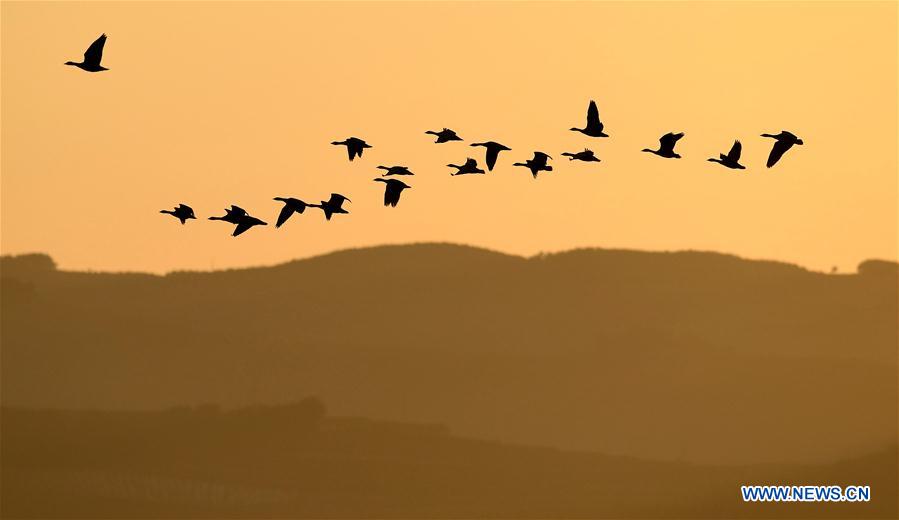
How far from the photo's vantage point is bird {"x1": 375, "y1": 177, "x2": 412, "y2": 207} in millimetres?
67938

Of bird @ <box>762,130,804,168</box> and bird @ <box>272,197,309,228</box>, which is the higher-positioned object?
bird @ <box>762,130,804,168</box>

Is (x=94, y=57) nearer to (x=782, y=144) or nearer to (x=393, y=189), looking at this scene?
(x=393, y=189)

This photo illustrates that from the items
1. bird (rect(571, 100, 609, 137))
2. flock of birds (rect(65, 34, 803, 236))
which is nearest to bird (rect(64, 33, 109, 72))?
flock of birds (rect(65, 34, 803, 236))

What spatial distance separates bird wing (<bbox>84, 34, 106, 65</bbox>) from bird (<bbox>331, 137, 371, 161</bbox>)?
998 cm

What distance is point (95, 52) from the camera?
66.6 meters

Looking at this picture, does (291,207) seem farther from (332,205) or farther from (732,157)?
(732,157)

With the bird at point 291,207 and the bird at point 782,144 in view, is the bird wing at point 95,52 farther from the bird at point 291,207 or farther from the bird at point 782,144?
the bird at point 782,144

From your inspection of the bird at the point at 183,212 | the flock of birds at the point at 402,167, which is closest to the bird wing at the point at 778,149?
the flock of birds at the point at 402,167

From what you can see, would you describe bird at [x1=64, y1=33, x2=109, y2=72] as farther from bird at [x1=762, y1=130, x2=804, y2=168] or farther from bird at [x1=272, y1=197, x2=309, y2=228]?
bird at [x1=762, y1=130, x2=804, y2=168]

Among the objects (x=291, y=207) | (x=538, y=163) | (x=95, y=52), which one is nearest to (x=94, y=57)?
(x=95, y=52)

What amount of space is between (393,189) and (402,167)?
1113 mm

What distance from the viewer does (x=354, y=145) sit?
71250 mm

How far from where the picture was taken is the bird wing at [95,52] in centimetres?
6650

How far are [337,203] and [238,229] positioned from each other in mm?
3931
